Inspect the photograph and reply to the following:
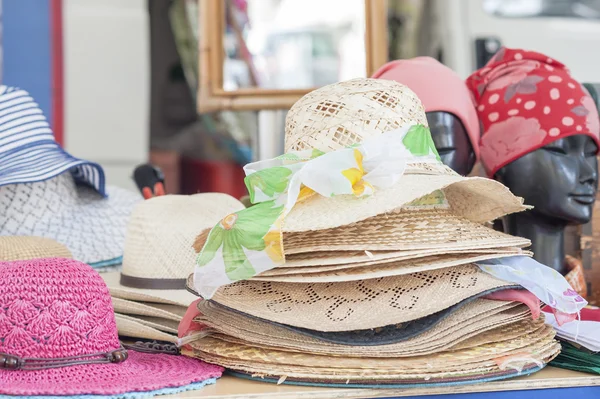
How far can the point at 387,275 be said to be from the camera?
1036mm

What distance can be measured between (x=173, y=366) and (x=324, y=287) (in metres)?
0.23

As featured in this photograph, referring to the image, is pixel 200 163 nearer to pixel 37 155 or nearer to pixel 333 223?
pixel 37 155

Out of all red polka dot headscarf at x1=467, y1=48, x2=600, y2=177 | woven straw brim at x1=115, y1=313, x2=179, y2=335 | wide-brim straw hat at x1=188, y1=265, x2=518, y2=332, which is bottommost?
woven straw brim at x1=115, y1=313, x2=179, y2=335

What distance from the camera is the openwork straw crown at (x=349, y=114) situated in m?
1.16

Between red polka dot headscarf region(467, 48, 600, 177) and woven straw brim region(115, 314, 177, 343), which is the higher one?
red polka dot headscarf region(467, 48, 600, 177)

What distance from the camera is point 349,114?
46.1 inches

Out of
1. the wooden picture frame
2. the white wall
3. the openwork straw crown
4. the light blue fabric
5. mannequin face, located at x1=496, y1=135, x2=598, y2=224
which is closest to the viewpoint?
the light blue fabric

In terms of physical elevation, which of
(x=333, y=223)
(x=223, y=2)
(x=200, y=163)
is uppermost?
(x=223, y=2)

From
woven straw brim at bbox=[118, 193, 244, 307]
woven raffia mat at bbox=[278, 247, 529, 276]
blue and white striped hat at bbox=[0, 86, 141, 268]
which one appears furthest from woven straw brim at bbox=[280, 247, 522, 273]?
blue and white striped hat at bbox=[0, 86, 141, 268]

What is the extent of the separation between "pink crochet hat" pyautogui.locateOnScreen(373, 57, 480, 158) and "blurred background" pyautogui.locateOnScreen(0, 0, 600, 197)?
32.3 inches

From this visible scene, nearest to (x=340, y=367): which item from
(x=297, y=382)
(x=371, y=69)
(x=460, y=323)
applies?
(x=297, y=382)

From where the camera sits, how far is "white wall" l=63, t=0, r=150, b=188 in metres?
3.29

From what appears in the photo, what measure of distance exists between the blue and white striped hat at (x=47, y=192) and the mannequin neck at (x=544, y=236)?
2.75 feet

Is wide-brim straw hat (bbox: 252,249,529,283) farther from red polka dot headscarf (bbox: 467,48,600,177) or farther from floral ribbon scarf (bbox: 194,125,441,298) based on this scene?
red polka dot headscarf (bbox: 467,48,600,177)
